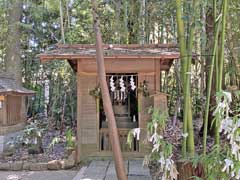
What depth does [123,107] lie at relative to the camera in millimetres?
7840

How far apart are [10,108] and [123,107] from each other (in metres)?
2.96

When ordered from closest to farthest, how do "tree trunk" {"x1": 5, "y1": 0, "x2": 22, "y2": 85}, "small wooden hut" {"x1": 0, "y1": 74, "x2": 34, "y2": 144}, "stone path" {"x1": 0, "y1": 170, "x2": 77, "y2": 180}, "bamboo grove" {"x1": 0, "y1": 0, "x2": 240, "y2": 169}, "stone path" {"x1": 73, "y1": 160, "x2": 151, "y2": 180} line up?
"stone path" {"x1": 73, "y1": 160, "x2": 151, "y2": 180} < "stone path" {"x1": 0, "y1": 170, "x2": 77, "y2": 180} < "small wooden hut" {"x1": 0, "y1": 74, "x2": 34, "y2": 144} < "bamboo grove" {"x1": 0, "y1": 0, "x2": 240, "y2": 169} < "tree trunk" {"x1": 5, "y1": 0, "x2": 22, "y2": 85}

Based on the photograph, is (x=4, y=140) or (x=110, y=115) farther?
(x=4, y=140)

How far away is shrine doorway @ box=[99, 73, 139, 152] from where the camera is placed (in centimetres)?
710

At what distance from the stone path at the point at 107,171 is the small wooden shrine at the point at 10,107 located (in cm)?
277

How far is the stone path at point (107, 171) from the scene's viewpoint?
5.58 meters

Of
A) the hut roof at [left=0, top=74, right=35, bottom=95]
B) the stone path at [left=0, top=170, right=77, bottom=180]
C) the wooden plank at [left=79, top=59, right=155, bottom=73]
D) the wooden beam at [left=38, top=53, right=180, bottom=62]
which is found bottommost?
the stone path at [left=0, top=170, right=77, bottom=180]

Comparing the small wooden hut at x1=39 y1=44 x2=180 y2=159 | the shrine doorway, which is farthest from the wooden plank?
the shrine doorway

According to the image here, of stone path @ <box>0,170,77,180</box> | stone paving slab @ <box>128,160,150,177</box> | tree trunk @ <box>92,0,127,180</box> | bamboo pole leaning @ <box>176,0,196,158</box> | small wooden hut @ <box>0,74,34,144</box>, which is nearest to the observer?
tree trunk @ <box>92,0,127,180</box>

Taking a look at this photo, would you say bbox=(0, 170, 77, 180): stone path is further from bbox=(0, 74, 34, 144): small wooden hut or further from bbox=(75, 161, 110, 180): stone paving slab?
bbox=(0, 74, 34, 144): small wooden hut

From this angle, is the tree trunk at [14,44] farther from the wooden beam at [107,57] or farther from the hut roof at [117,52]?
the wooden beam at [107,57]

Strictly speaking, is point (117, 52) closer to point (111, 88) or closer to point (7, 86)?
point (111, 88)

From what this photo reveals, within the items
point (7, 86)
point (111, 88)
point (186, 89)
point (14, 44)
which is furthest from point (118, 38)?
point (186, 89)

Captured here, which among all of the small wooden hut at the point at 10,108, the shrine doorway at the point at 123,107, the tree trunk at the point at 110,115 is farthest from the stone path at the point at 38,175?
the tree trunk at the point at 110,115
